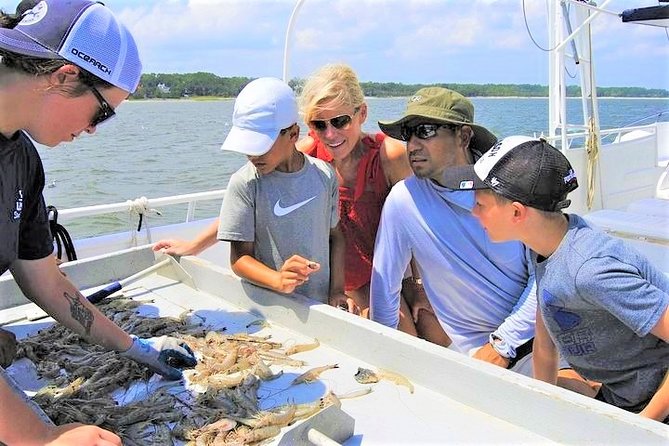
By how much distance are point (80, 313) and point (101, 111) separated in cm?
86

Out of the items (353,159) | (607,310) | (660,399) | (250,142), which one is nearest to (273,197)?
(250,142)

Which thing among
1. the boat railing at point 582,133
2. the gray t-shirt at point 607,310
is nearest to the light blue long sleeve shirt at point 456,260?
the gray t-shirt at point 607,310

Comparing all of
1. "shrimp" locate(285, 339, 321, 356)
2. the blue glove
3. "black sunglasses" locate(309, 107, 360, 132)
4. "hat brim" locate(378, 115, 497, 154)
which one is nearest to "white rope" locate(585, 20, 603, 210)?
"hat brim" locate(378, 115, 497, 154)

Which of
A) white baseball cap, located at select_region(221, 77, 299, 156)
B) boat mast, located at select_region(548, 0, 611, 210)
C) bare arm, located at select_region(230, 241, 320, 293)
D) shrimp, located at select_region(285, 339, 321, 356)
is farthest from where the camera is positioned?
boat mast, located at select_region(548, 0, 611, 210)

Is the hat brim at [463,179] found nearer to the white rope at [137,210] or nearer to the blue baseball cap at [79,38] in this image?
the blue baseball cap at [79,38]

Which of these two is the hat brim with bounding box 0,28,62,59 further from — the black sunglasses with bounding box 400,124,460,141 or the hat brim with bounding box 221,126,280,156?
the black sunglasses with bounding box 400,124,460,141

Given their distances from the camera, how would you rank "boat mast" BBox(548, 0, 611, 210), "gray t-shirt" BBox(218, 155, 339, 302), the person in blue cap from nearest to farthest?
1. the person in blue cap
2. "gray t-shirt" BBox(218, 155, 339, 302)
3. "boat mast" BBox(548, 0, 611, 210)

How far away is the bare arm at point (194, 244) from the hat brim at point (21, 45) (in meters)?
1.67

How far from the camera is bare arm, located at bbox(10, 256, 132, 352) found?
2139 mm

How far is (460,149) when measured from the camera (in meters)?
2.72

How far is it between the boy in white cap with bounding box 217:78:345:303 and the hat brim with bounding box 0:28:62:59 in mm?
1079

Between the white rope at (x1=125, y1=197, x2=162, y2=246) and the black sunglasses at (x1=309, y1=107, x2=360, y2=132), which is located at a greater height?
the black sunglasses at (x1=309, y1=107, x2=360, y2=132)

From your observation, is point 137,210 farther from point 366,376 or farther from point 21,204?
point 366,376

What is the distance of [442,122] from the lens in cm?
262
